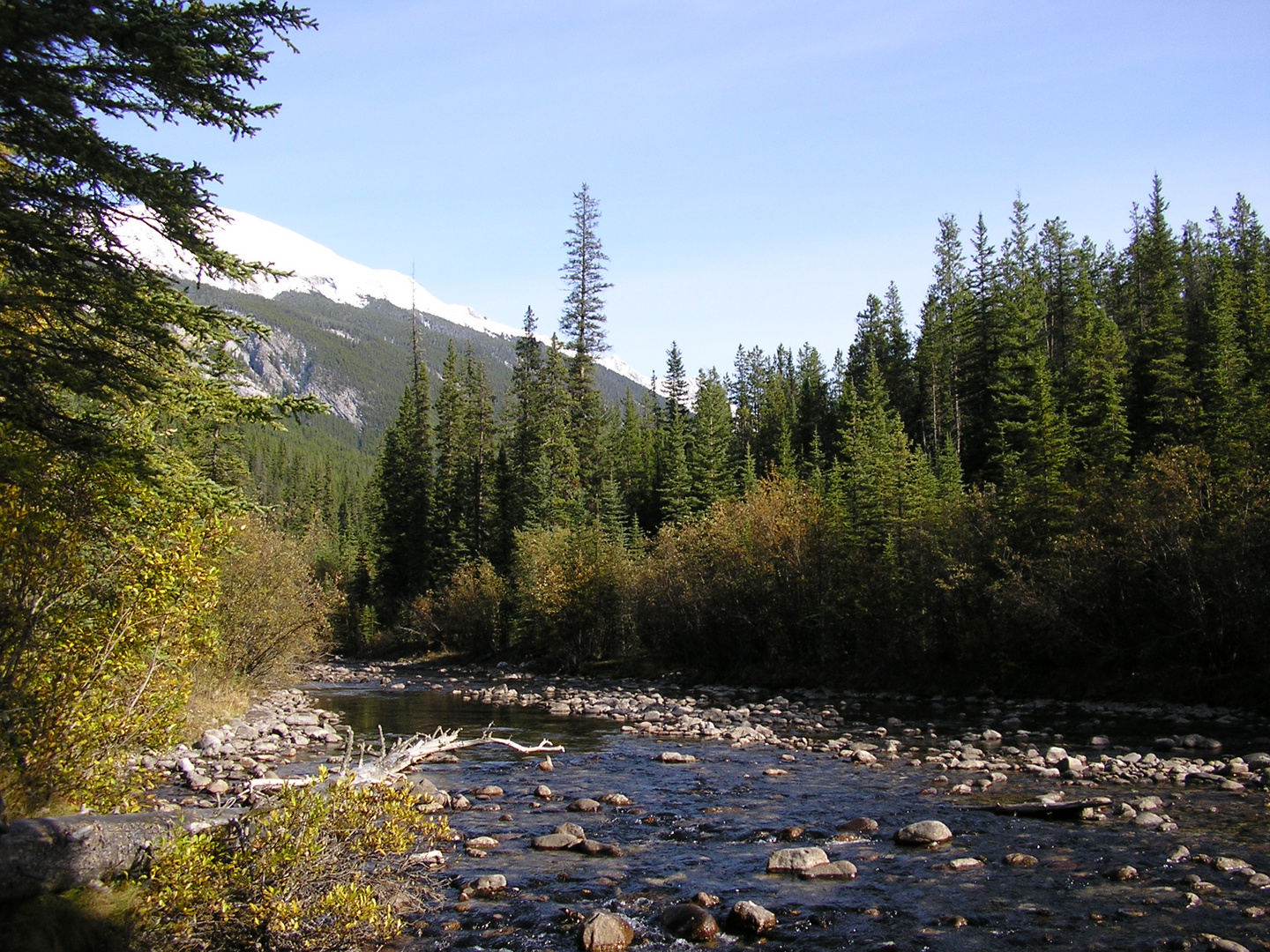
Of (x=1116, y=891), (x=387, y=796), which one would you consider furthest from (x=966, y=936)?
(x=387, y=796)

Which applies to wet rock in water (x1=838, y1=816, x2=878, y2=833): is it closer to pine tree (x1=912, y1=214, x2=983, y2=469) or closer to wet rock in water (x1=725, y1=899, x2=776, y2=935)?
wet rock in water (x1=725, y1=899, x2=776, y2=935)

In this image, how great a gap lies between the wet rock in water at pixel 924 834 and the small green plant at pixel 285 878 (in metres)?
8.69

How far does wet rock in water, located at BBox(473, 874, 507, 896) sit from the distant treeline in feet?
86.9

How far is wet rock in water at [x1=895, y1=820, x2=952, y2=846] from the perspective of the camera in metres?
14.0

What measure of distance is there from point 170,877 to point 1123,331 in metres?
93.3

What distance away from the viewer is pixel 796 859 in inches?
510

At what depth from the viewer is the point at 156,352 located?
453 inches

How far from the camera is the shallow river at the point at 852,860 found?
10.3 meters

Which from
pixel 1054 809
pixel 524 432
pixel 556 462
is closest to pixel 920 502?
pixel 1054 809

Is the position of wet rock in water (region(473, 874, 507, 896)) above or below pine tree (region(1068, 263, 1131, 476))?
below

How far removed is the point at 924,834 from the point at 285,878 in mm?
10235

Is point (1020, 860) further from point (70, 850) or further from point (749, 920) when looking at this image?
point (70, 850)

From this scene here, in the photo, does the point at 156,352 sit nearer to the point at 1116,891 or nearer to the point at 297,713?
the point at 1116,891

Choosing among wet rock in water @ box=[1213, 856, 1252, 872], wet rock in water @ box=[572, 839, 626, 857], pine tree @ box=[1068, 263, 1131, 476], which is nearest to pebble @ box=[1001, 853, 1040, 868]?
wet rock in water @ box=[1213, 856, 1252, 872]
